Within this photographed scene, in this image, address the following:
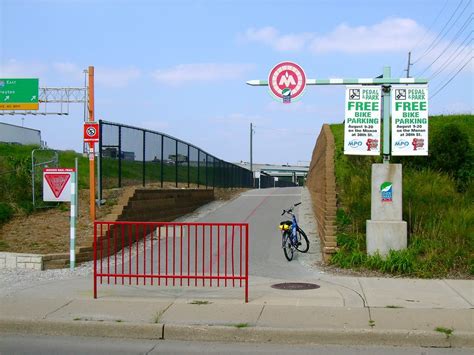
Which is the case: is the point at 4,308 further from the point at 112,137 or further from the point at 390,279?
the point at 112,137

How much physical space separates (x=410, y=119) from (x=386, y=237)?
8.09 ft

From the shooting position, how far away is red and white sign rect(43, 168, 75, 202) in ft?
39.7

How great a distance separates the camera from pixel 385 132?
11648 millimetres

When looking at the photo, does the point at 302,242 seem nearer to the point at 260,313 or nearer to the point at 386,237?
the point at 386,237

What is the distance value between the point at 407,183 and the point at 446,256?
10.8 feet

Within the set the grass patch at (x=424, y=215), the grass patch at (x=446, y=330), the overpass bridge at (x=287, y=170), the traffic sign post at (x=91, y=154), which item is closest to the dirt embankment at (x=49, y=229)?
the traffic sign post at (x=91, y=154)

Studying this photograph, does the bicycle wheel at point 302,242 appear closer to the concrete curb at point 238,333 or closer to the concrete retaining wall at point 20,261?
the concrete retaining wall at point 20,261

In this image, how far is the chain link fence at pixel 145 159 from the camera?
16.6 m

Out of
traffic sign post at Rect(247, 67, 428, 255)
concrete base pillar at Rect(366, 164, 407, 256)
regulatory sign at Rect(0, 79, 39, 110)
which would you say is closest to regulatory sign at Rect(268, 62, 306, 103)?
traffic sign post at Rect(247, 67, 428, 255)

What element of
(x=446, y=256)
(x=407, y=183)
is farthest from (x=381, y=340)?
(x=407, y=183)

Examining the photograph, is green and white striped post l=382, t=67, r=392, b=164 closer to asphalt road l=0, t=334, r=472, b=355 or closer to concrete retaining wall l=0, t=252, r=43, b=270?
asphalt road l=0, t=334, r=472, b=355

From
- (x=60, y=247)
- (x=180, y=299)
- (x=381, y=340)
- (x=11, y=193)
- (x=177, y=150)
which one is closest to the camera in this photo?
(x=381, y=340)

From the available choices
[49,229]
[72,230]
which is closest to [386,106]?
[72,230]

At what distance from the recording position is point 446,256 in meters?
10.8
